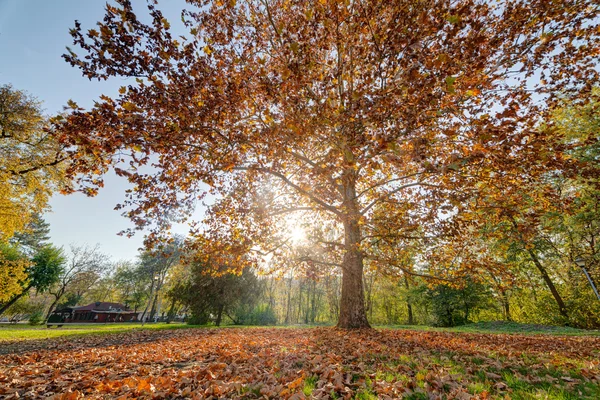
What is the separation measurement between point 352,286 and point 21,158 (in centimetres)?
2017

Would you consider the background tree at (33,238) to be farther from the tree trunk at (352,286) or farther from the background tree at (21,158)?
the tree trunk at (352,286)

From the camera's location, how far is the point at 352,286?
10.6 metres

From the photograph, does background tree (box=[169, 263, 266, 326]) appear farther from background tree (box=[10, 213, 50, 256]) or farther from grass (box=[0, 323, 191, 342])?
background tree (box=[10, 213, 50, 256])

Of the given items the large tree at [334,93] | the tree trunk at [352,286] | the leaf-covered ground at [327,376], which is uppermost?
the large tree at [334,93]

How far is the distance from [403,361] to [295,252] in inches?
295

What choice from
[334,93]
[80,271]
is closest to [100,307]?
[80,271]

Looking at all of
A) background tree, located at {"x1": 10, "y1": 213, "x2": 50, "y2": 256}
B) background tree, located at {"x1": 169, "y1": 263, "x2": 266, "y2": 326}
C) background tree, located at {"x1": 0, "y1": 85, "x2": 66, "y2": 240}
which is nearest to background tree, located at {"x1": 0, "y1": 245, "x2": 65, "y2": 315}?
background tree, located at {"x1": 10, "y1": 213, "x2": 50, "y2": 256}

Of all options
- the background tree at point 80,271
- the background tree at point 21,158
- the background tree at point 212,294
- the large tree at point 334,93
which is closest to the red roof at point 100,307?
the background tree at point 80,271

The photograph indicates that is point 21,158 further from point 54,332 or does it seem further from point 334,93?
point 334,93

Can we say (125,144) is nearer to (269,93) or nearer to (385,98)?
(269,93)

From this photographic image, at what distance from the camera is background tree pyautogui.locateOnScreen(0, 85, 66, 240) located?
1455cm

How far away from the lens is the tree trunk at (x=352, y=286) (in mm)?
10250

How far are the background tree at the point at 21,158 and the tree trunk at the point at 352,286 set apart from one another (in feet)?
53.5

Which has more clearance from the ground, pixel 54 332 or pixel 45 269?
pixel 45 269
